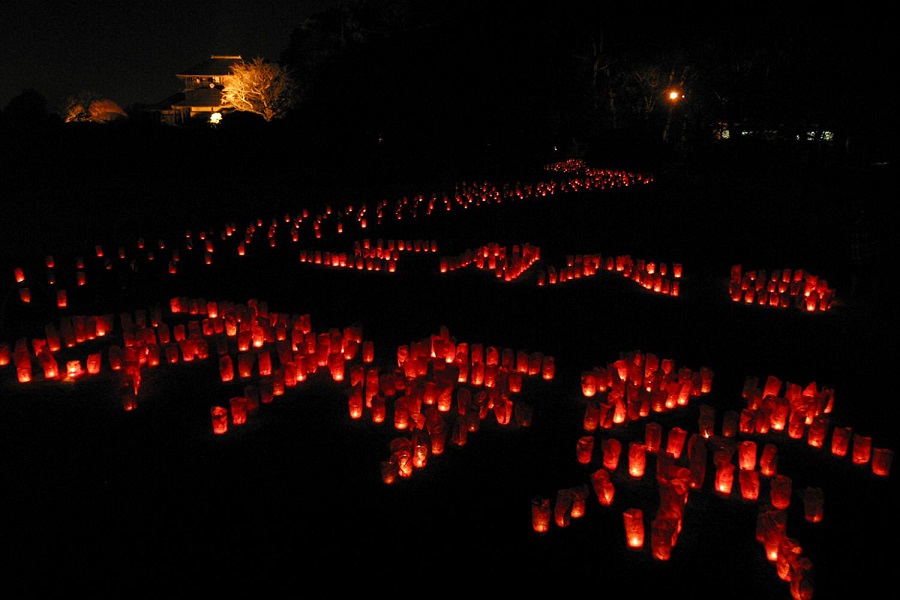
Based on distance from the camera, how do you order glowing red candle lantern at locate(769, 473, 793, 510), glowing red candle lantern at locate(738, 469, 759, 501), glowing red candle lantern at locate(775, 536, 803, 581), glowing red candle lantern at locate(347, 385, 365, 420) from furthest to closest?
1. glowing red candle lantern at locate(347, 385, 365, 420)
2. glowing red candle lantern at locate(738, 469, 759, 501)
3. glowing red candle lantern at locate(769, 473, 793, 510)
4. glowing red candle lantern at locate(775, 536, 803, 581)

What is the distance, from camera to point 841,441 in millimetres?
4719

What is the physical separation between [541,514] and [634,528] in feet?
1.80

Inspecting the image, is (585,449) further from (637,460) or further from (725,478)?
(725,478)

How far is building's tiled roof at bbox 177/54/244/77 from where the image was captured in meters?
59.5

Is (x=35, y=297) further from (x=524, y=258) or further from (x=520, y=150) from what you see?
(x=520, y=150)

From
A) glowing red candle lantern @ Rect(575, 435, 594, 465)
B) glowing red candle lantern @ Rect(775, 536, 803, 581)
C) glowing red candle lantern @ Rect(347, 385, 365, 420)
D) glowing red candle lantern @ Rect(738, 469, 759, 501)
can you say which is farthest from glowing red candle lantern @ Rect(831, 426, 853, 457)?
glowing red candle lantern @ Rect(347, 385, 365, 420)

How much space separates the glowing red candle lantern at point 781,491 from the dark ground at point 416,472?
123mm

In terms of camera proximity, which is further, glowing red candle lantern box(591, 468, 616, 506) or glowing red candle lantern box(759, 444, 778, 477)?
glowing red candle lantern box(759, 444, 778, 477)

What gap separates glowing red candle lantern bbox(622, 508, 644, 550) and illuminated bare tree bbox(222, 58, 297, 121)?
1544 inches

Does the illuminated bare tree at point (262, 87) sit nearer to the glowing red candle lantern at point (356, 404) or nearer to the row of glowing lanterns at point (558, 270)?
the row of glowing lanterns at point (558, 270)

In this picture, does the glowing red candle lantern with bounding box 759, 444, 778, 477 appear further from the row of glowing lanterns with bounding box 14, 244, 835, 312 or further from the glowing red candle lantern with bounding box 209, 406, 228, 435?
the row of glowing lanterns with bounding box 14, 244, 835, 312

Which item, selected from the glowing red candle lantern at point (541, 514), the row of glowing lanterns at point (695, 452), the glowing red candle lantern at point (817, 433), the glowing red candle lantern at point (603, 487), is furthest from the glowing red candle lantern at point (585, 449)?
the glowing red candle lantern at point (817, 433)

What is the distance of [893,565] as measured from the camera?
3.73m

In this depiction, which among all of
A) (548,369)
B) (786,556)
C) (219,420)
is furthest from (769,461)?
(219,420)
